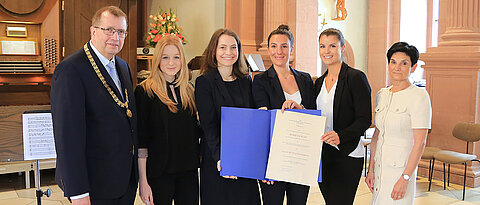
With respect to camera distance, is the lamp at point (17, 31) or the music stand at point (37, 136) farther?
the lamp at point (17, 31)

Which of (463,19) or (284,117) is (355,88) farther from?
(463,19)

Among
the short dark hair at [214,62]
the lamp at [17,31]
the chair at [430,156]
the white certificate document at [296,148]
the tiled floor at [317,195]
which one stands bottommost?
the tiled floor at [317,195]

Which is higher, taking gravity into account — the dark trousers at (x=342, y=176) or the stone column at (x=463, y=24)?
the stone column at (x=463, y=24)

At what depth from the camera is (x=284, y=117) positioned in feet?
8.45

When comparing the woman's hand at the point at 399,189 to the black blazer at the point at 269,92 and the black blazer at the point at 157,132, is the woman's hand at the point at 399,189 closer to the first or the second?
the black blazer at the point at 269,92

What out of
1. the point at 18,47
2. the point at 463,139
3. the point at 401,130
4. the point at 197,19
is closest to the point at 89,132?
the point at 401,130

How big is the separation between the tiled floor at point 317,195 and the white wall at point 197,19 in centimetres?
477

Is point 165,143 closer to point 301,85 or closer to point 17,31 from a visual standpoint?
point 301,85

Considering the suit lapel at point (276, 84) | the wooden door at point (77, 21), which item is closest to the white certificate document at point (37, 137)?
the suit lapel at point (276, 84)

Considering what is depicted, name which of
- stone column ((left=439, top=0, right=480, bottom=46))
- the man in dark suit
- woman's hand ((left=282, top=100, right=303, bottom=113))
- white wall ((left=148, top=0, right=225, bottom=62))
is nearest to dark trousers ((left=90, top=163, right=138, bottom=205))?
the man in dark suit

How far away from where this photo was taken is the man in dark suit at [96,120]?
2160 mm

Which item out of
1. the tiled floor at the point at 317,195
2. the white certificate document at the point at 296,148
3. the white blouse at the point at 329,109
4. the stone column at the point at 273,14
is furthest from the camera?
the stone column at the point at 273,14

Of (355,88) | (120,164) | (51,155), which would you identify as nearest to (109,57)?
(120,164)

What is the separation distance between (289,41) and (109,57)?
3.72ft
